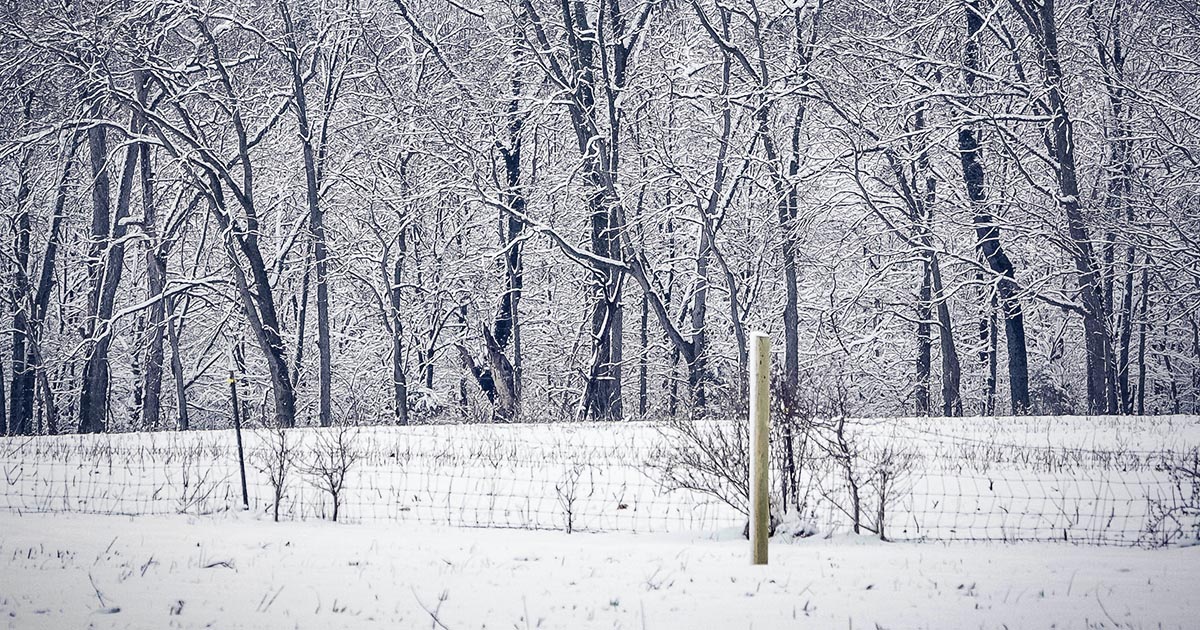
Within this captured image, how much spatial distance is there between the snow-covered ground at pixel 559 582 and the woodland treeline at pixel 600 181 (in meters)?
12.4

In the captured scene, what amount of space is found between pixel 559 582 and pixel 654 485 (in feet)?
14.9

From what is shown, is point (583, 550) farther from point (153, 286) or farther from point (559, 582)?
point (153, 286)

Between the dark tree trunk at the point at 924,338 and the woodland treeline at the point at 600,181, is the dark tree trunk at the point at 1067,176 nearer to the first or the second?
the woodland treeline at the point at 600,181

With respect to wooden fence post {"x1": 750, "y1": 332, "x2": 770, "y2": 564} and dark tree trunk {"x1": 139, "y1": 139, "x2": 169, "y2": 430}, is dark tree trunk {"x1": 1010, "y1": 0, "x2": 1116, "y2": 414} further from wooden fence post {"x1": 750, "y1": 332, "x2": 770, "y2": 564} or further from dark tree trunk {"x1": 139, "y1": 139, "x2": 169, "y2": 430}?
dark tree trunk {"x1": 139, "y1": 139, "x2": 169, "y2": 430}

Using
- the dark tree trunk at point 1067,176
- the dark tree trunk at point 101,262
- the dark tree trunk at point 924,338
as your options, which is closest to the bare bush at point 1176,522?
the dark tree trunk at point 1067,176

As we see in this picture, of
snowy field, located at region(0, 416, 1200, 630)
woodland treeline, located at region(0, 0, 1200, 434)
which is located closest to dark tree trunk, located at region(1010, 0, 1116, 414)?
woodland treeline, located at region(0, 0, 1200, 434)

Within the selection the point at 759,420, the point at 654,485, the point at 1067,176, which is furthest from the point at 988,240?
the point at 759,420

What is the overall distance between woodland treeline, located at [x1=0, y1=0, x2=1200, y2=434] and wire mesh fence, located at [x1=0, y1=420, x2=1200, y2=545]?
7.42m

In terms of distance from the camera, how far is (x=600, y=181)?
2298cm

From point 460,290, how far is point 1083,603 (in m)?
22.6

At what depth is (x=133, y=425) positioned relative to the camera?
96.4 ft

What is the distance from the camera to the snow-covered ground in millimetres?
5355

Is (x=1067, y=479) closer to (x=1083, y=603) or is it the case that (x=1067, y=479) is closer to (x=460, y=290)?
(x=1083, y=603)

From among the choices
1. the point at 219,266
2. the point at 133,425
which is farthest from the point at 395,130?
the point at 133,425
